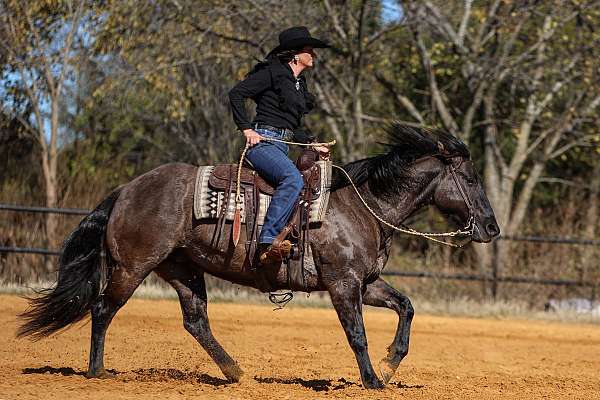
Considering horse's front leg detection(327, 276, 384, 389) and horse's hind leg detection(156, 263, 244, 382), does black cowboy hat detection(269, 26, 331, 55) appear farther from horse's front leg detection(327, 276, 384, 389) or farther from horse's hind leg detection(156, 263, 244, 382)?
horse's hind leg detection(156, 263, 244, 382)

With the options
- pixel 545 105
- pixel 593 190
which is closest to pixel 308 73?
pixel 545 105

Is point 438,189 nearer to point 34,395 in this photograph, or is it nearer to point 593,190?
point 34,395

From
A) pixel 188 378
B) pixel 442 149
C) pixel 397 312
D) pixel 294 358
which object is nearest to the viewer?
pixel 397 312

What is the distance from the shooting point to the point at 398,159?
764 cm

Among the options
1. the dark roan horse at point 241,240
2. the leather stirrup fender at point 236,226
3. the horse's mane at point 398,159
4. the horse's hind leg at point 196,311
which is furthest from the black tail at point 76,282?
the horse's mane at point 398,159

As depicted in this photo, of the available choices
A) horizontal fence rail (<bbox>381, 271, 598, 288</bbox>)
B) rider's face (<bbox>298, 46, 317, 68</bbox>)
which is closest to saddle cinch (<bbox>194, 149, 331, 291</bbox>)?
rider's face (<bbox>298, 46, 317, 68</bbox>)

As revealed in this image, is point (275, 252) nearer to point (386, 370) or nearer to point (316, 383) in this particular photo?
point (386, 370)

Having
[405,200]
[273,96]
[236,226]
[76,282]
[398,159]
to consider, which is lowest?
[76,282]

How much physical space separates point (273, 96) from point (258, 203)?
0.90 m

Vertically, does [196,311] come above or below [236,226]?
below

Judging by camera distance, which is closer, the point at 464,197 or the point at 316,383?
the point at 464,197

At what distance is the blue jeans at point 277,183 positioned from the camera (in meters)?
7.27

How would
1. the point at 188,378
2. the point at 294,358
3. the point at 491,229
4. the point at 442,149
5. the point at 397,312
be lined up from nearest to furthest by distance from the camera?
the point at 397,312 < the point at 491,229 < the point at 442,149 < the point at 188,378 < the point at 294,358

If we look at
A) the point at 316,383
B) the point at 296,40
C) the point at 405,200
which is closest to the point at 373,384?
the point at 316,383
